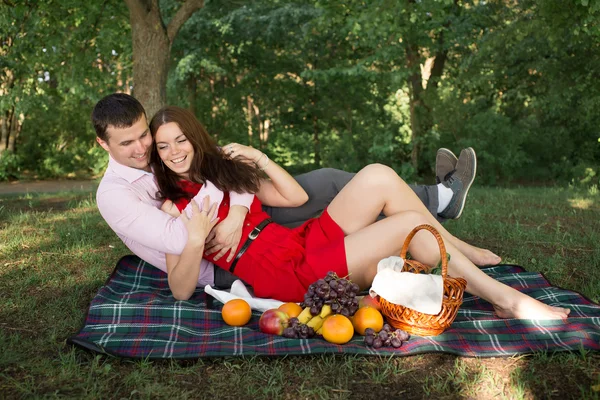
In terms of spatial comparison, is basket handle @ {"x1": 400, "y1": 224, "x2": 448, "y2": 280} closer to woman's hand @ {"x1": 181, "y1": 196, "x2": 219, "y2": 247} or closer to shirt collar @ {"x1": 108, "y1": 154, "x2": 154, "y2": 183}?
woman's hand @ {"x1": 181, "y1": 196, "x2": 219, "y2": 247}

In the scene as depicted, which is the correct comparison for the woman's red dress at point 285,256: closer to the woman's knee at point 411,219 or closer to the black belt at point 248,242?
the black belt at point 248,242

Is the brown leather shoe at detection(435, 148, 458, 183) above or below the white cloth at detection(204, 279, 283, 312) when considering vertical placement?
above

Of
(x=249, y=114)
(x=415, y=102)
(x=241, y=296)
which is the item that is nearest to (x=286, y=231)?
(x=241, y=296)

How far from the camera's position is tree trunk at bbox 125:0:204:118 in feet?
23.2

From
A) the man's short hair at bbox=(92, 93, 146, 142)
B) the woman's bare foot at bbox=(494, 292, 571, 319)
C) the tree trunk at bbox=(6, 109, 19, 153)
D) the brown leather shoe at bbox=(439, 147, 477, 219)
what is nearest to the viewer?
the woman's bare foot at bbox=(494, 292, 571, 319)

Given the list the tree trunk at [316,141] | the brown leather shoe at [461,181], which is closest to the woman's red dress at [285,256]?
the brown leather shoe at [461,181]

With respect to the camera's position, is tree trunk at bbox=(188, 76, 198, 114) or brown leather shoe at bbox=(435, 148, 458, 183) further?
tree trunk at bbox=(188, 76, 198, 114)

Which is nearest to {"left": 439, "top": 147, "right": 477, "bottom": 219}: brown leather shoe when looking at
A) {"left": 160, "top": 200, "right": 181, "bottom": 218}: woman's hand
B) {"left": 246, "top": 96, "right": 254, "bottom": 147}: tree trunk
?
{"left": 160, "top": 200, "right": 181, "bottom": 218}: woman's hand

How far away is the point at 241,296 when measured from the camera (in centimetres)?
327

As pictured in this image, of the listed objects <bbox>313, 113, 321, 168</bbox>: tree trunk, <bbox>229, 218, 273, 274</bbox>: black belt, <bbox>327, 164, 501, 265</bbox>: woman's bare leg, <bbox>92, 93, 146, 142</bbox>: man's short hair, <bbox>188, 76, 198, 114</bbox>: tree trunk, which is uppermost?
<bbox>188, 76, 198, 114</bbox>: tree trunk

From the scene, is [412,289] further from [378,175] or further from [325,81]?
[325,81]

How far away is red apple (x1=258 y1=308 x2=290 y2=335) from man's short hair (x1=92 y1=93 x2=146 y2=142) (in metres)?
1.35

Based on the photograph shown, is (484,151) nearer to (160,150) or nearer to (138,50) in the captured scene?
(138,50)

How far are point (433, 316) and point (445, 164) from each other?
1712 millimetres
